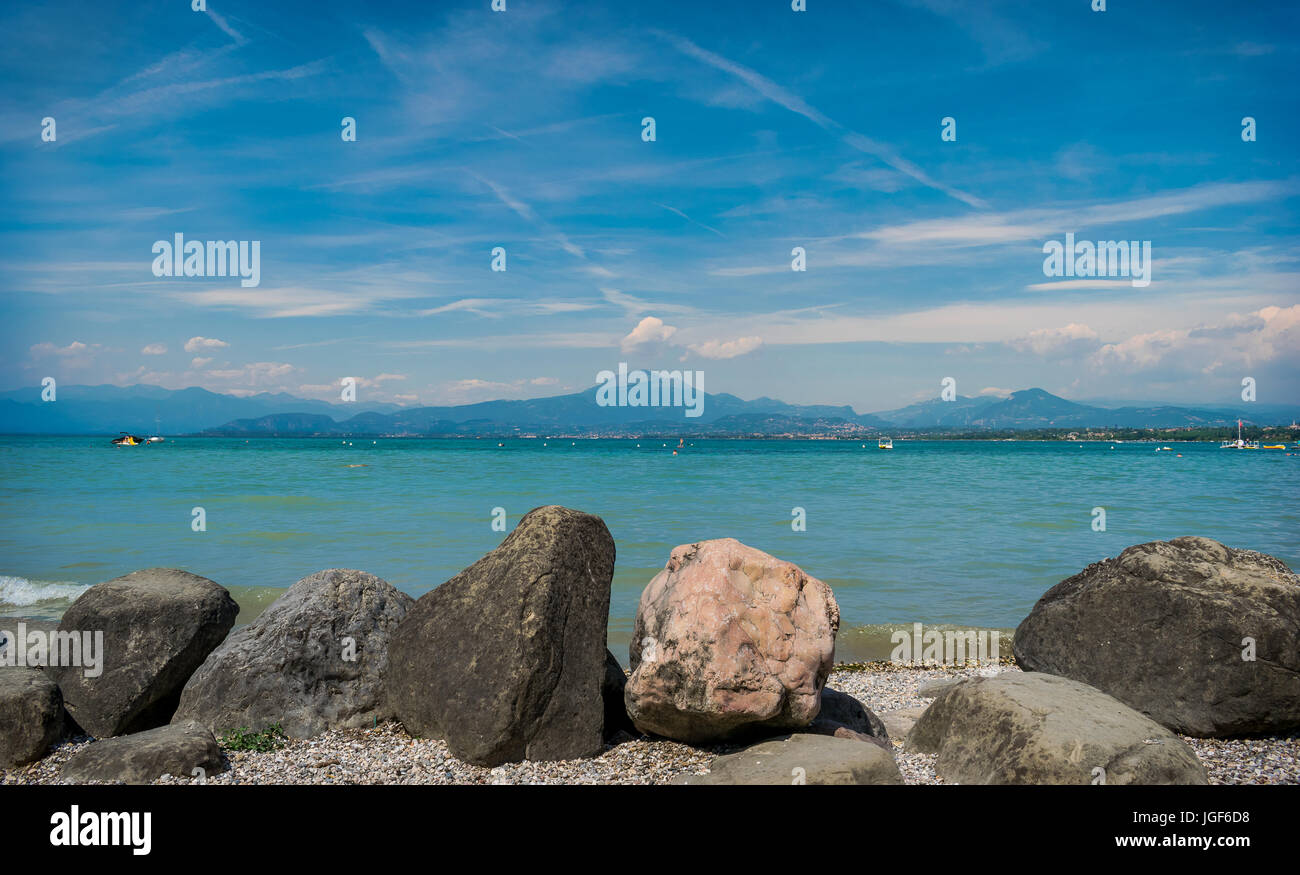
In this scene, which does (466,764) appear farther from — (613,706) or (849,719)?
(849,719)

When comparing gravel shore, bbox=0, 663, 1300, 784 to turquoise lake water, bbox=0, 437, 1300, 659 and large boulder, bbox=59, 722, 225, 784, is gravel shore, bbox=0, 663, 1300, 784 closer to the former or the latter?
large boulder, bbox=59, 722, 225, 784

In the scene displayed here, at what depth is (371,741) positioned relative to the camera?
7363 mm

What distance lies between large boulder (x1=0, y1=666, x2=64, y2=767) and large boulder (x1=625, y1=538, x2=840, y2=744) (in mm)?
5577

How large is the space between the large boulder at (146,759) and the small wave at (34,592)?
1137 cm

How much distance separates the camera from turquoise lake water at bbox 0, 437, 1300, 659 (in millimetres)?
17062

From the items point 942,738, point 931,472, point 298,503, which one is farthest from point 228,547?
point 931,472

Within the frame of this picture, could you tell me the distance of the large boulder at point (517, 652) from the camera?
6809 mm

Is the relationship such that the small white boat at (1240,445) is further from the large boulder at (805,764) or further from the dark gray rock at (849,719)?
the large boulder at (805,764)

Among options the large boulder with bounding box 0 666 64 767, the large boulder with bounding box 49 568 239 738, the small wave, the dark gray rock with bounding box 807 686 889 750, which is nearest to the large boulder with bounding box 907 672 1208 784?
Answer: the dark gray rock with bounding box 807 686 889 750

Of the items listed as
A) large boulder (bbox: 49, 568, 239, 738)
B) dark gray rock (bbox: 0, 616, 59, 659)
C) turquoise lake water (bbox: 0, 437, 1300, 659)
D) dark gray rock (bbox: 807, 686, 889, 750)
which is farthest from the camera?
turquoise lake water (bbox: 0, 437, 1300, 659)

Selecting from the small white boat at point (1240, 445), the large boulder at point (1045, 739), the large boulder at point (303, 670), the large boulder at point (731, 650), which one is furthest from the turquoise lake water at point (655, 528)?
the small white boat at point (1240, 445)
